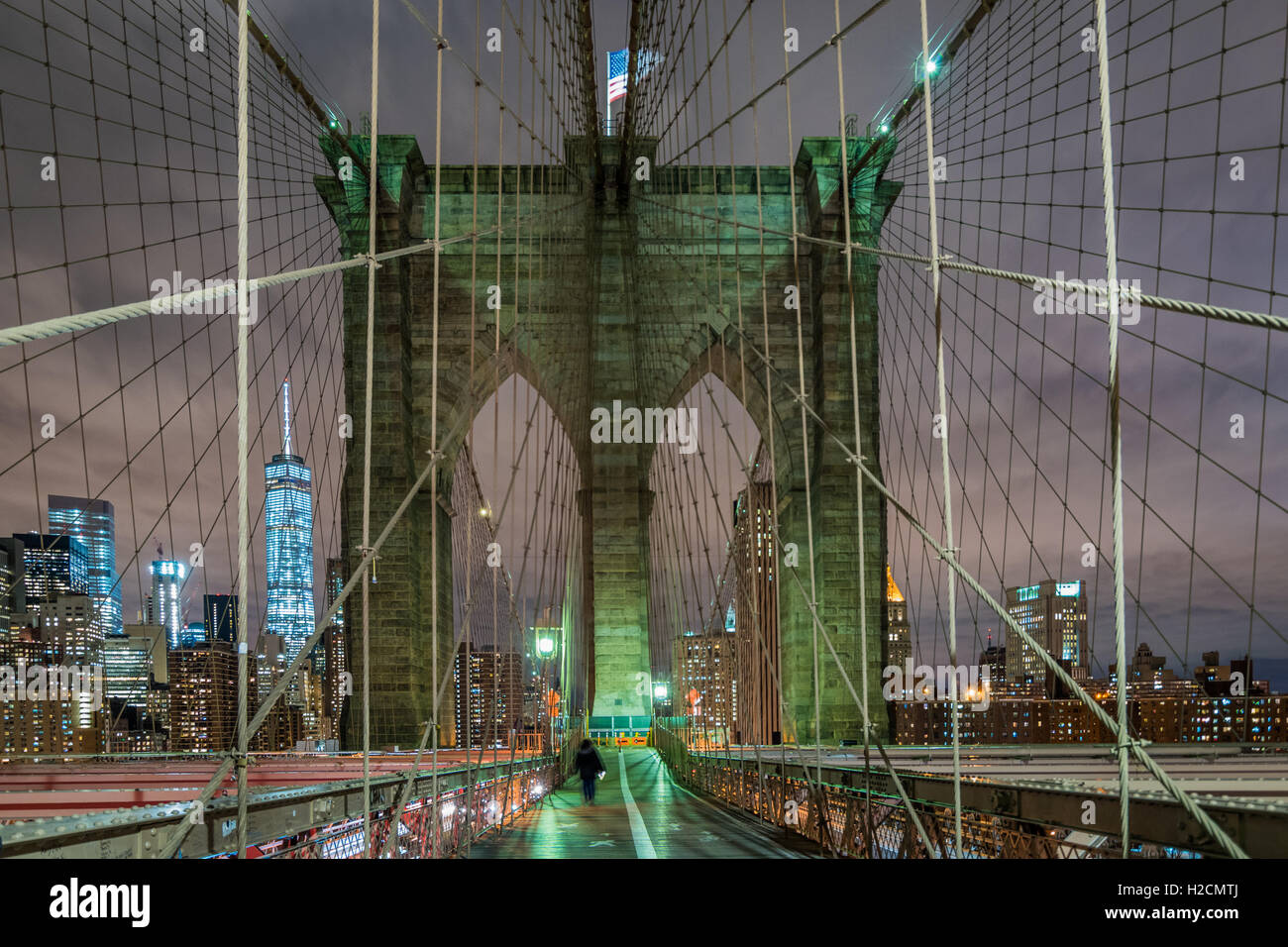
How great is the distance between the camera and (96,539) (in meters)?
9.78

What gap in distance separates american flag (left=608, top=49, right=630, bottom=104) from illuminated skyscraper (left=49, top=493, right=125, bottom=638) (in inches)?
450

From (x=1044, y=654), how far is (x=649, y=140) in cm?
1598

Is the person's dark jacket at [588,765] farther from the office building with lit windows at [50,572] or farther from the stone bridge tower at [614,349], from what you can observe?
the stone bridge tower at [614,349]

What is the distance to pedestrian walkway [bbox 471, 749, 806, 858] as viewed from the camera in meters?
5.20

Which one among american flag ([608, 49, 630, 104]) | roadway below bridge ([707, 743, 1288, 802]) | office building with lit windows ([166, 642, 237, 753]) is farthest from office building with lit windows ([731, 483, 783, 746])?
american flag ([608, 49, 630, 104])

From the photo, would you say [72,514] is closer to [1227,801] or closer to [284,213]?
[284,213]

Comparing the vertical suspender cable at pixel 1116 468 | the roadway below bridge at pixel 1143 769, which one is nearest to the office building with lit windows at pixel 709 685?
the roadway below bridge at pixel 1143 769

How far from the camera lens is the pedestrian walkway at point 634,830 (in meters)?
5.20

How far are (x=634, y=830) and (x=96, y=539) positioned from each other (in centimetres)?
672

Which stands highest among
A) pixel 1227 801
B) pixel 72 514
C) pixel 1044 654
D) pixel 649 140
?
pixel 649 140

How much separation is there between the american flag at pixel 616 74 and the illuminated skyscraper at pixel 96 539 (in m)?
11.4
